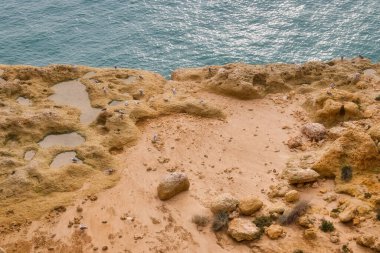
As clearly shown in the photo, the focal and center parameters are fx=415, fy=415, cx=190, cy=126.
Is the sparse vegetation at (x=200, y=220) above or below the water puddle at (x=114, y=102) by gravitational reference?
above

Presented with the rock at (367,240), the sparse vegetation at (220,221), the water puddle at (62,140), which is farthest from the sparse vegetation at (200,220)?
the water puddle at (62,140)

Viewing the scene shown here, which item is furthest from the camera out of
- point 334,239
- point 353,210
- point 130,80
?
point 130,80

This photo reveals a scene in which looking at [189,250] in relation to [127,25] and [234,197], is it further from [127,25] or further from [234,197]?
[127,25]

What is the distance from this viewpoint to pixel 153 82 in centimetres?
4116

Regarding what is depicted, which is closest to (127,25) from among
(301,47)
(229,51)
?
(229,51)

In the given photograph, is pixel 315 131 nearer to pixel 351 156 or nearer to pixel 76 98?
pixel 351 156

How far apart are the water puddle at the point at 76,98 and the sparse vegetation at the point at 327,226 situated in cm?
2036

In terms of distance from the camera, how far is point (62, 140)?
3225 cm

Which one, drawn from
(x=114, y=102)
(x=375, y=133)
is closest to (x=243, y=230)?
(x=375, y=133)

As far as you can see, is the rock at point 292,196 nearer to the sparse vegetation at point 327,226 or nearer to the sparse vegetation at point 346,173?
the sparse vegetation at point 327,226

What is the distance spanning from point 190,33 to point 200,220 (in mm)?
42420

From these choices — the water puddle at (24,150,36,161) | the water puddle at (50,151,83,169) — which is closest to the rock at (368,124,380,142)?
the water puddle at (50,151,83,169)

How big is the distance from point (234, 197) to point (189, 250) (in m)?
4.71

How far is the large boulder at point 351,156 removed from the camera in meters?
27.6
